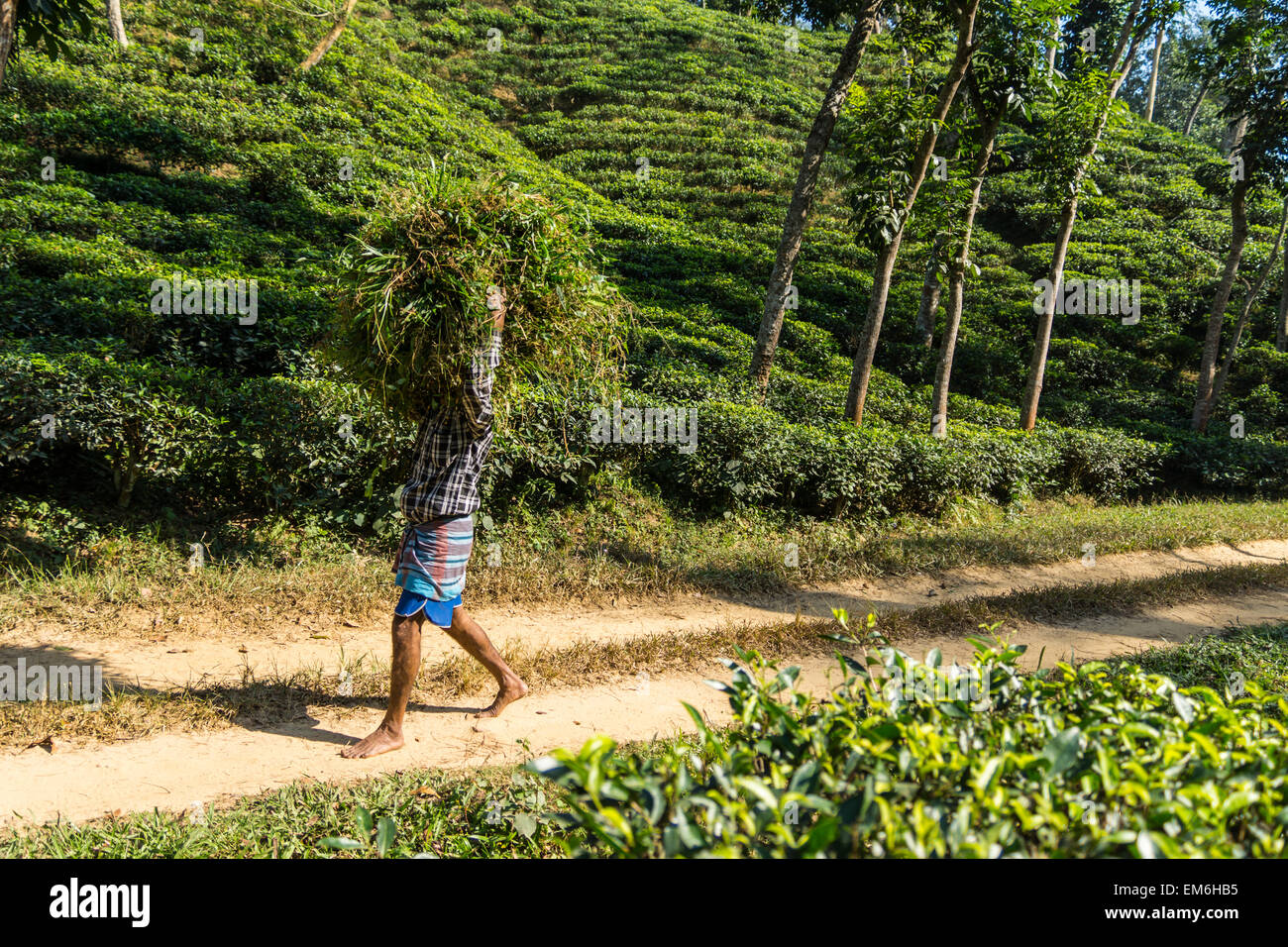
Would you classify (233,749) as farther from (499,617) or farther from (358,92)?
(358,92)

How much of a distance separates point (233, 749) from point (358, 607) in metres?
1.68

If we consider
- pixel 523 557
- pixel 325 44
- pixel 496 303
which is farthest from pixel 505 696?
pixel 325 44

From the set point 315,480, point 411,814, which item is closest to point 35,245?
point 315,480

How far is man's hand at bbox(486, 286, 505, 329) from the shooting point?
365cm

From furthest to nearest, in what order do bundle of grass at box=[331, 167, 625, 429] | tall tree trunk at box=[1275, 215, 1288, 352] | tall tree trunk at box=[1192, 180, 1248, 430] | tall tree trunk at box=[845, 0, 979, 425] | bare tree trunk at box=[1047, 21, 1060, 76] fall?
tall tree trunk at box=[1275, 215, 1288, 352] → tall tree trunk at box=[1192, 180, 1248, 430] → bare tree trunk at box=[1047, 21, 1060, 76] → tall tree trunk at box=[845, 0, 979, 425] → bundle of grass at box=[331, 167, 625, 429]

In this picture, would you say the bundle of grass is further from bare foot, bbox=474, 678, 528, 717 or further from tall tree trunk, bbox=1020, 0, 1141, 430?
tall tree trunk, bbox=1020, 0, 1141, 430

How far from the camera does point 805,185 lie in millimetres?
10344

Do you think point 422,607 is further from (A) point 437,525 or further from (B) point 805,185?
(B) point 805,185

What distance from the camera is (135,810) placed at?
10.5 ft

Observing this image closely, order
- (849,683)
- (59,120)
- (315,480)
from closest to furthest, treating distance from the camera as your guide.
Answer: (849,683) < (315,480) < (59,120)

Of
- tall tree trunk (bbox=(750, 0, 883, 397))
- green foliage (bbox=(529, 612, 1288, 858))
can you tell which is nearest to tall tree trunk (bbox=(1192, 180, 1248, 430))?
tall tree trunk (bbox=(750, 0, 883, 397))

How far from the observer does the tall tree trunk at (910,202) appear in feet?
32.8

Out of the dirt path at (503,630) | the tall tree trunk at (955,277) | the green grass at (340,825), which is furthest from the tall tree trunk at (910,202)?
the green grass at (340,825)

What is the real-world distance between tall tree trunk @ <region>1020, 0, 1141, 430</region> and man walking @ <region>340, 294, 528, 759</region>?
12.2 m
